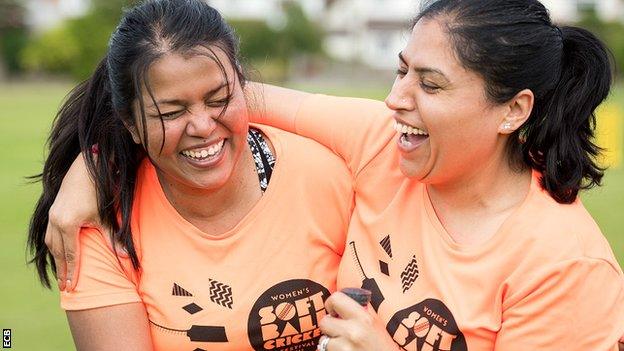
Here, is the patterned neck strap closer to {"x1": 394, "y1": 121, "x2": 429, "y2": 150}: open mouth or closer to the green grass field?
{"x1": 394, "y1": 121, "x2": 429, "y2": 150}: open mouth

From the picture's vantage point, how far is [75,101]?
3.65m

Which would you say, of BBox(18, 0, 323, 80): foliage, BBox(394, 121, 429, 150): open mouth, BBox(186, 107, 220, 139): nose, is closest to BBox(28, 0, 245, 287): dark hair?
BBox(186, 107, 220, 139): nose

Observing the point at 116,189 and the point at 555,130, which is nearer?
the point at 555,130

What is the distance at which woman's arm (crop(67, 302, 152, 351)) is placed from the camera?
337 cm

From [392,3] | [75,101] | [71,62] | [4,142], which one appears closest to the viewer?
[75,101]

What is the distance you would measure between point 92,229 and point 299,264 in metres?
0.77

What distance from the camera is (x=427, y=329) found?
3205 mm

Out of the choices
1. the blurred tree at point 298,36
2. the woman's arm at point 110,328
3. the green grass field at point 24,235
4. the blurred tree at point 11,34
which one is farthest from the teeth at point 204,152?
the blurred tree at point 298,36

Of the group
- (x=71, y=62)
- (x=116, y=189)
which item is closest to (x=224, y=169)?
(x=116, y=189)

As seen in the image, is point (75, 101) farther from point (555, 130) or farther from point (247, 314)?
point (555, 130)

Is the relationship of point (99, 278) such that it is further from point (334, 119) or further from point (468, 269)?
point (468, 269)

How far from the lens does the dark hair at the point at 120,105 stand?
3.28 m

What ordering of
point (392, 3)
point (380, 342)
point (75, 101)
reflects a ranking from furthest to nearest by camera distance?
point (392, 3) → point (75, 101) → point (380, 342)

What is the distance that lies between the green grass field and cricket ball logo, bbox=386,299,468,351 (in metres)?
1.70
